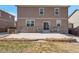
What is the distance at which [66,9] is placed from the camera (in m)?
24.5

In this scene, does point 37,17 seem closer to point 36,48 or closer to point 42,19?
point 42,19

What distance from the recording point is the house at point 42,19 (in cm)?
2423

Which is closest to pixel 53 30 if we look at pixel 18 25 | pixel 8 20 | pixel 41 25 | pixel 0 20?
pixel 41 25

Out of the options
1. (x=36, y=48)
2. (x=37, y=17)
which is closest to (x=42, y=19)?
(x=37, y=17)

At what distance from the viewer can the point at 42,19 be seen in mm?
24484

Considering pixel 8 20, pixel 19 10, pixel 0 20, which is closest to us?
pixel 19 10

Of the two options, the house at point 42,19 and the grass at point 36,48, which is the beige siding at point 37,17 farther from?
the grass at point 36,48

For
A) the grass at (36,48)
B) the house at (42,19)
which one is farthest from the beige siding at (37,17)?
the grass at (36,48)

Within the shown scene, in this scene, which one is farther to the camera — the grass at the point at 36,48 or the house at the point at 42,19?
the house at the point at 42,19

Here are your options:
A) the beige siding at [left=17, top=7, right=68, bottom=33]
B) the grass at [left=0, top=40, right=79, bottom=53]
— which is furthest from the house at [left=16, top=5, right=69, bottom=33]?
the grass at [left=0, top=40, right=79, bottom=53]
